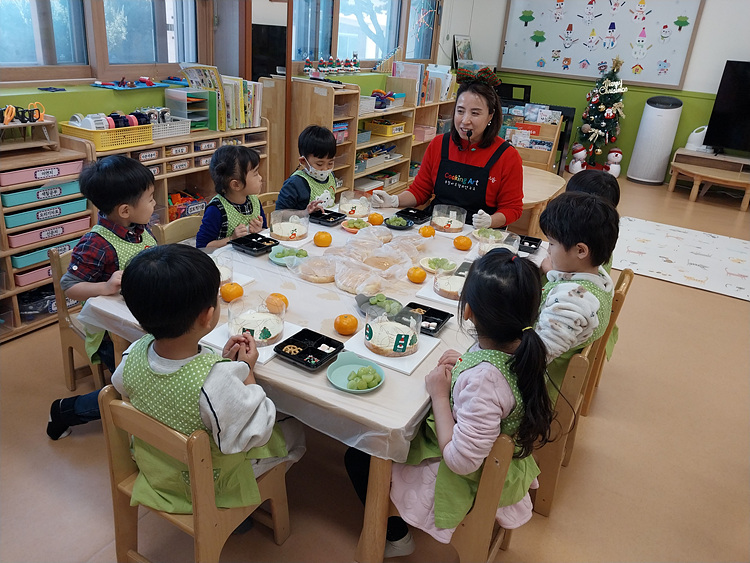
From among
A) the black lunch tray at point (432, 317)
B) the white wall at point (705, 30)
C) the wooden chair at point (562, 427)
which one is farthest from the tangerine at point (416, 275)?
the white wall at point (705, 30)

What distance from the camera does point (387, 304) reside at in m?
1.57

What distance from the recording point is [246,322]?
1461 mm

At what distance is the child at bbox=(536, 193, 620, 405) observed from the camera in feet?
4.60

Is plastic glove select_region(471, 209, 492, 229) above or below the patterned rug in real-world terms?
above

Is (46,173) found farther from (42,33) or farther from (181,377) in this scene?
(181,377)

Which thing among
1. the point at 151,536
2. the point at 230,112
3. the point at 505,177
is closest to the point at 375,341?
the point at 151,536

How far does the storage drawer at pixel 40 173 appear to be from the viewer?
2.28 m

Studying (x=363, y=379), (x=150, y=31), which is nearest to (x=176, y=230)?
(x=363, y=379)

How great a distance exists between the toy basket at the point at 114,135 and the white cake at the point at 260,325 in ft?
5.31

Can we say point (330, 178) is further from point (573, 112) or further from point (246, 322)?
point (573, 112)

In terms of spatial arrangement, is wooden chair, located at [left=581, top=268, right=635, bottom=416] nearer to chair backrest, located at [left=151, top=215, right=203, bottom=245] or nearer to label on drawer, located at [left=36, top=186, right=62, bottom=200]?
chair backrest, located at [left=151, top=215, right=203, bottom=245]

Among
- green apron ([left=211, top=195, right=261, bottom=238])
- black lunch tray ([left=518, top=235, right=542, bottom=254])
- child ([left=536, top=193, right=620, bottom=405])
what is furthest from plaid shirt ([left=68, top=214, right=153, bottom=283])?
black lunch tray ([left=518, top=235, right=542, bottom=254])

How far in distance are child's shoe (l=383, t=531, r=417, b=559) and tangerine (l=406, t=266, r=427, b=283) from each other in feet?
2.55

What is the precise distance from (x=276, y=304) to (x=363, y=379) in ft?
1.34
